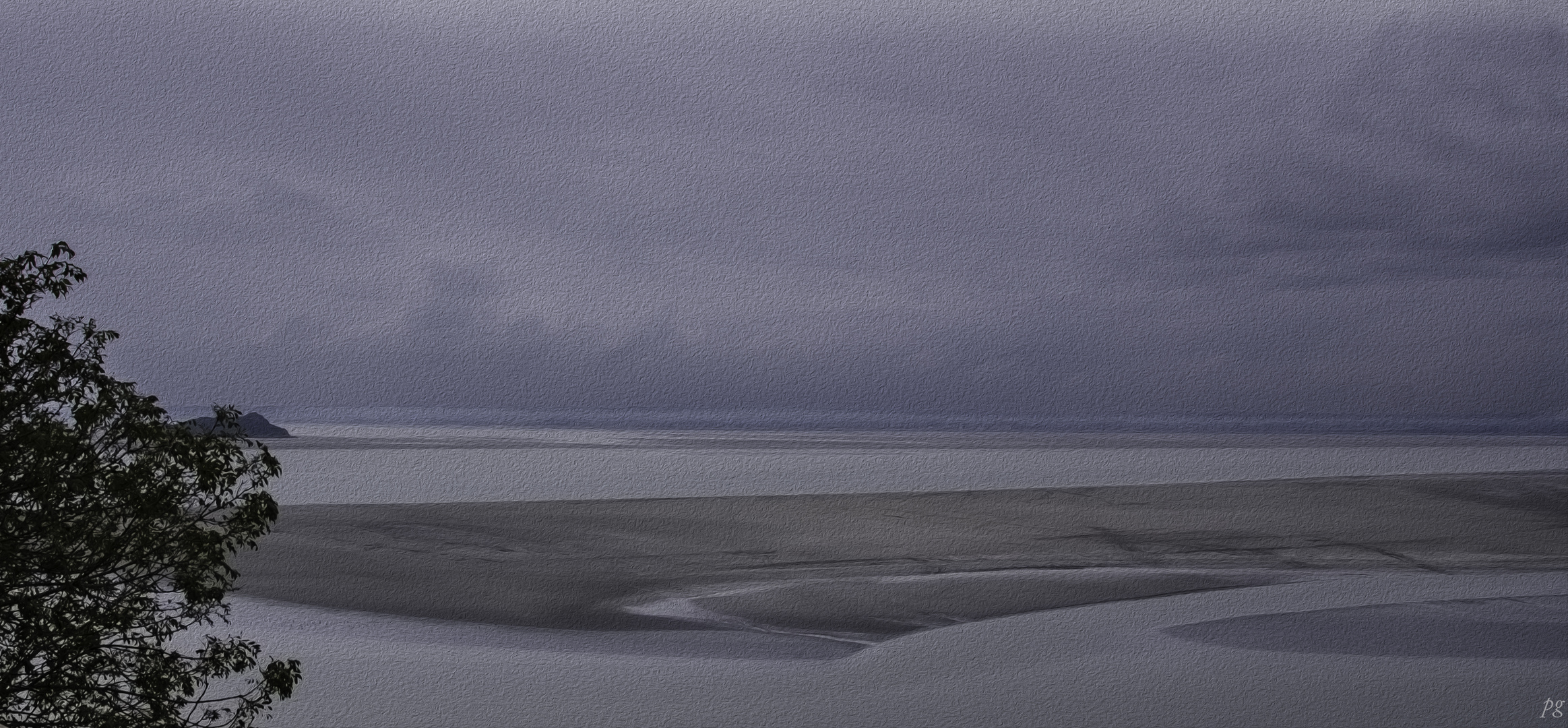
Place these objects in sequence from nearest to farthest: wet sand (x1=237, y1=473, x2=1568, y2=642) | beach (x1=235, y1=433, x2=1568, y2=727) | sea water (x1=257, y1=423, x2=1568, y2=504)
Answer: beach (x1=235, y1=433, x2=1568, y2=727), wet sand (x1=237, y1=473, x2=1568, y2=642), sea water (x1=257, y1=423, x2=1568, y2=504)

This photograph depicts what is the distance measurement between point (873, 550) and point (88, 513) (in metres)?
7.09

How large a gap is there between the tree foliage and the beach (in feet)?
Answer: 8.69

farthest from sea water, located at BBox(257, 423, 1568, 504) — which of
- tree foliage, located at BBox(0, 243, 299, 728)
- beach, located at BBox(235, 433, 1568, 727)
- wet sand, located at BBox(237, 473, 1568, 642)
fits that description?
tree foliage, located at BBox(0, 243, 299, 728)

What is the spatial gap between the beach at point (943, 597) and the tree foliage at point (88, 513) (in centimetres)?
265

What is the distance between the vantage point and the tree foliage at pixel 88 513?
2.97 m

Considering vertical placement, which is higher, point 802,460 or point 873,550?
point 802,460

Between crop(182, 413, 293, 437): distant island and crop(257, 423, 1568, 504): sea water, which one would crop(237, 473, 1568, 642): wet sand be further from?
crop(182, 413, 293, 437): distant island

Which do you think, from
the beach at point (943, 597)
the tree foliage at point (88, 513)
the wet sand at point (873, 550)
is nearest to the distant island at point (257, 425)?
the beach at point (943, 597)

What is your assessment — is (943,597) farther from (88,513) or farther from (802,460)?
(88,513)

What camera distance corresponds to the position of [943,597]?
8.56 meters

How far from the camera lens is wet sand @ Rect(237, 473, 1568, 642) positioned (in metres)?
8.41

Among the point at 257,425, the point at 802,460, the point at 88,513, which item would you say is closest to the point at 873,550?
the point at 257,425

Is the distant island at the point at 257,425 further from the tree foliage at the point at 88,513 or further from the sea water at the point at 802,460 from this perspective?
the tree foliage at the point at 88,513

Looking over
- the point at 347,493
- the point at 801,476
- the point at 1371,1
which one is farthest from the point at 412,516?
the point at 1371,1
